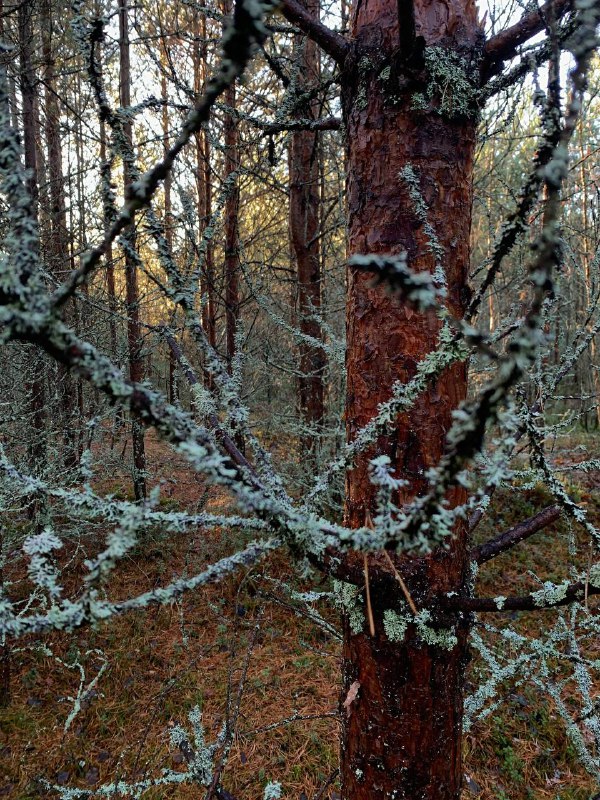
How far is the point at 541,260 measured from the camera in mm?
373

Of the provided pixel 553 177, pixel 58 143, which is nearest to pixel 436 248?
pixel 553 177

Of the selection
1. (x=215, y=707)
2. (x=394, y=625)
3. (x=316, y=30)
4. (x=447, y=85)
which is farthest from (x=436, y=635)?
(x=215, y=707)

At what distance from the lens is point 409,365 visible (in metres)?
1.19

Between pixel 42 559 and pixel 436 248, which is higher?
pixel 436 248

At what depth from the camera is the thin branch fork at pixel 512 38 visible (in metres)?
1.01

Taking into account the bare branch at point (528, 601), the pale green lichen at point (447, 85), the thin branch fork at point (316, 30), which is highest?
the thin branch fork at point (316, 30)

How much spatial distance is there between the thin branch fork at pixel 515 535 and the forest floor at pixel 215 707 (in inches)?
61.2

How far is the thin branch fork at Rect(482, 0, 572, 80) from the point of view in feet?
3.31

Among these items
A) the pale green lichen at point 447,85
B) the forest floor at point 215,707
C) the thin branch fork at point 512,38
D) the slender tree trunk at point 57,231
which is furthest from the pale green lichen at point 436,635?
the slender tree trunk at point 57,231

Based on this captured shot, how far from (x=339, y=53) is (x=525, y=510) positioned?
7409 mm

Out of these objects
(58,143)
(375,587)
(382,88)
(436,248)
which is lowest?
(375,587)

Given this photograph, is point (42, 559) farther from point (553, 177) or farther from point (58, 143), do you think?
point (58, 143)

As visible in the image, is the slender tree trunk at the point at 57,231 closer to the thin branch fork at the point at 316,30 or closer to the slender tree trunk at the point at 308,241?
the slender tree trunk at the point at 308,241

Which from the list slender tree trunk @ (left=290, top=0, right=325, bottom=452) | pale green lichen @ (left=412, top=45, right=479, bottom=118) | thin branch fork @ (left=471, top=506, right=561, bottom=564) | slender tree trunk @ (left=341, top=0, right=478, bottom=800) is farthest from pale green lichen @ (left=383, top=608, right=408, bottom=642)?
slender tree trunk @ (left=290, top=0, right=325, bottom=452)
